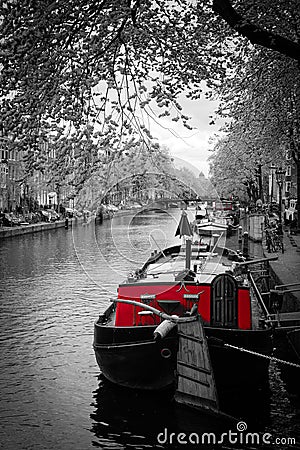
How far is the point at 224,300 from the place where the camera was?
44.3 ft

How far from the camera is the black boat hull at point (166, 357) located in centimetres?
1255

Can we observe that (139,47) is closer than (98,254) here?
Yes

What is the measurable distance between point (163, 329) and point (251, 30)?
547 cm

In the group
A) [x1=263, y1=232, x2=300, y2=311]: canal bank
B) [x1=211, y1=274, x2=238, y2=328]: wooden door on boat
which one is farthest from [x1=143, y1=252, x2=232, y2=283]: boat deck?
[x1=263, y1=232, x2=300, y2=311]: canal bank

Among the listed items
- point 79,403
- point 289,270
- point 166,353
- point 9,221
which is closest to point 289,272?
point 289,270

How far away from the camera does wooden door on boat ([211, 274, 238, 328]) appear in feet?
43.8

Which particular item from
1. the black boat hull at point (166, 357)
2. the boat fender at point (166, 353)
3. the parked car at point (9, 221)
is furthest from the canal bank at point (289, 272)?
the parked car at point (9, 221)

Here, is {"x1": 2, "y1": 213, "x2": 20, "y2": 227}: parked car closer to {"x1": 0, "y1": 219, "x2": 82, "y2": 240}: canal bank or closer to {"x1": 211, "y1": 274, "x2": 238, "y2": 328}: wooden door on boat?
{"x1": 0, "y1": 219, "x2": 82, "y2": 240}: canal bank

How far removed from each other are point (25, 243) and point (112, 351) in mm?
38111

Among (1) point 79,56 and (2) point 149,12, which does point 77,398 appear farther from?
(2) point 149,12

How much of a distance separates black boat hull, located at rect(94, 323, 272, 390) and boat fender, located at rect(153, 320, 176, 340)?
316 millimetres

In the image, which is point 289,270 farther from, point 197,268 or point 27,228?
point 27,228

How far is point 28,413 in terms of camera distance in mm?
12195

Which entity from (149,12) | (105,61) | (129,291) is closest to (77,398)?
(129,291)
